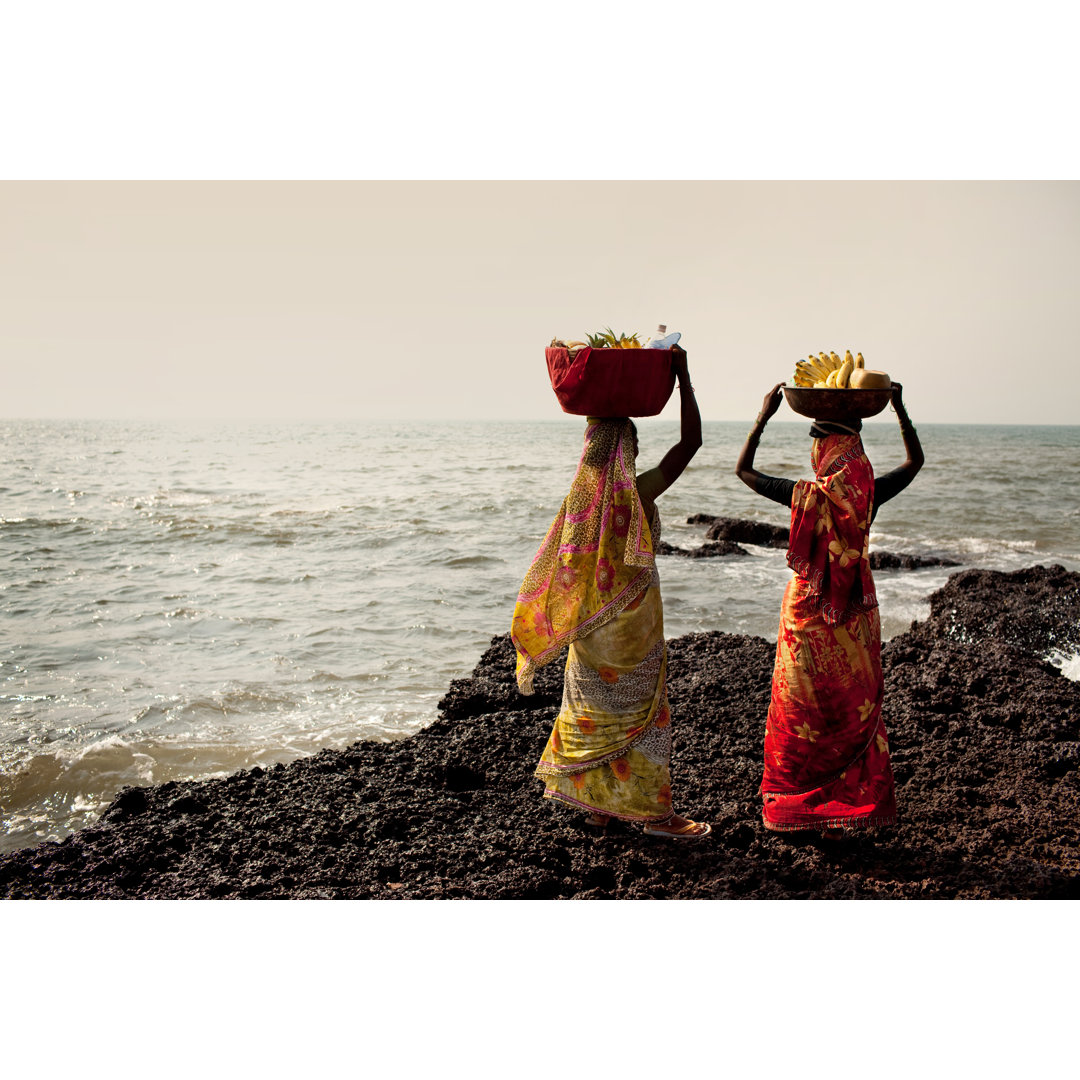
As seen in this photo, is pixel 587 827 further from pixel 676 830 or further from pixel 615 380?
pixel 615 380

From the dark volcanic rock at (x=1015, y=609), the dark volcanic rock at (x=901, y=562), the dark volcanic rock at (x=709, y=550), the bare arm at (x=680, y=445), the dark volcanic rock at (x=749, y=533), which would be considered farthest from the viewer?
the dark volcanic rock at (x=749, y=533)

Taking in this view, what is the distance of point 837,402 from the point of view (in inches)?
130

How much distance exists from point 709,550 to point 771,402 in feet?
33.2

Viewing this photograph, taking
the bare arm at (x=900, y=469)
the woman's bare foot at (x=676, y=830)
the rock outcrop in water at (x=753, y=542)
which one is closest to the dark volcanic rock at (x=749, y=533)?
the rock outcrop in water at (x=753, y=542)

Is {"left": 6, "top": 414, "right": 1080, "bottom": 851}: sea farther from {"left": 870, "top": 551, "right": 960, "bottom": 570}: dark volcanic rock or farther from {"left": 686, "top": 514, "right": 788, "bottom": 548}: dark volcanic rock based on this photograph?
{"left": 686, "top": 514, "right": 788, "bottom": 548}: dark volcanic rock

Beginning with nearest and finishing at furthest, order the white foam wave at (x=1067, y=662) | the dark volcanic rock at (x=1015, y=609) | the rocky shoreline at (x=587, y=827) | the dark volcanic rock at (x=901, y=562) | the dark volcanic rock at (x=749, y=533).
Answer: the rocky shoreline at (x=587, y=827)
the white foam wave at (x=1067, y=662)
the dark volcanic rock at (x=1015, y=609)
the dark volcanic rock at (x=901, y=562)
the dark volcanic rock at (x=749, y=533)

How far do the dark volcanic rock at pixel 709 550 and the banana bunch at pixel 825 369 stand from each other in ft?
32.1

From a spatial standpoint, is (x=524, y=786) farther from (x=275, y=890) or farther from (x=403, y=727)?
(x=403, y=727)

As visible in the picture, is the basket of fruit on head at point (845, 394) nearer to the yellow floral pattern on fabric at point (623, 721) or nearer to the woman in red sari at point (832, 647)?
the woman in red sari at point (832, 647)

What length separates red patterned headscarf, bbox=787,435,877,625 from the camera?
10.8 feet

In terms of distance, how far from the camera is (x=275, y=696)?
22.9 ft

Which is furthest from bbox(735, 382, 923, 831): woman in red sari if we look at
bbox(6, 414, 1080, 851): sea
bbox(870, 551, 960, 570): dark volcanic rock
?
bbox(870, 551, 960, 570): dark volcanic rock

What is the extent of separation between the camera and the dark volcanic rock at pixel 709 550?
43.9ft

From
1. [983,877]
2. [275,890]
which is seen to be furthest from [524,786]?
[983,877]
